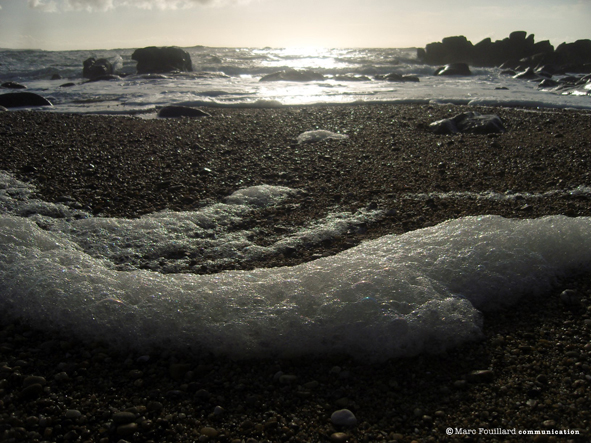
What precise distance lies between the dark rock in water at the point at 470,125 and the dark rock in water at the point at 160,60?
17.5m

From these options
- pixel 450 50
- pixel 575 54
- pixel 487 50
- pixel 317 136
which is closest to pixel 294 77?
pixel 317 136

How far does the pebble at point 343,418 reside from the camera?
1477 millimetres

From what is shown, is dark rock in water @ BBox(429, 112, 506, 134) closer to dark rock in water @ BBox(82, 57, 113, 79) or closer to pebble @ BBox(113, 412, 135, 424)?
pebble @ BBox(113, 412, 135, 424)

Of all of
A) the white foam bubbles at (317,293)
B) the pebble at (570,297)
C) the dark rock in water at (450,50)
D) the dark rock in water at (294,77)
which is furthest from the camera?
the dark rock in water at (450,50)

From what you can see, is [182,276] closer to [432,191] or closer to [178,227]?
[178,227]

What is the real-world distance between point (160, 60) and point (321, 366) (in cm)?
2128

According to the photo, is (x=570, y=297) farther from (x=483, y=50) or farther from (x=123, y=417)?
(x=483, y=50)

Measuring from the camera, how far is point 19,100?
792cm

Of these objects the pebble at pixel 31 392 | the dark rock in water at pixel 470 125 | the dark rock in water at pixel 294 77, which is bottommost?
the pebble at pixel 31 392

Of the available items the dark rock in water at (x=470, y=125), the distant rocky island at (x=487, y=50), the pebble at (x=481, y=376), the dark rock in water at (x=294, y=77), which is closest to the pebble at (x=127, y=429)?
the pebble at (x=481, y=376)

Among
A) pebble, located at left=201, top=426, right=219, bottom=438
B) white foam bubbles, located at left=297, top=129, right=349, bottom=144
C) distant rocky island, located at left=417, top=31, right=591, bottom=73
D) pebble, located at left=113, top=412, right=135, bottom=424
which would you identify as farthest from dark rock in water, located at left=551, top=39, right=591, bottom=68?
pebble, located at left=113, top=412, right=135, bottom=424

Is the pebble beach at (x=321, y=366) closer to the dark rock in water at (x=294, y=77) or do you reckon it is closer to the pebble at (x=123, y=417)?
the pebble at (x=123, y=417)

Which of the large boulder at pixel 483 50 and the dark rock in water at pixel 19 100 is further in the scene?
the large boulder at pixel 483 50

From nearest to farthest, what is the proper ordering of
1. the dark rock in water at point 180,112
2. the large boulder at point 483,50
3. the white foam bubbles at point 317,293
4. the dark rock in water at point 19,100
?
1. the white foam bubbles at point 317,293
2. the dark rock in water at point 180,112
3. the dark rock in water at point 19,100
4. the large boulder at point 483,50
